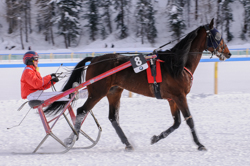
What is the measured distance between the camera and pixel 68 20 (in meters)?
36.9

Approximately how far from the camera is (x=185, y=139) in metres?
4.58


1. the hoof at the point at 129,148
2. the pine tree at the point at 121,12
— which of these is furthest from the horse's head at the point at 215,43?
the pine tree at the point at 121,12

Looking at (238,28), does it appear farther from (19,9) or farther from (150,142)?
(150,142)

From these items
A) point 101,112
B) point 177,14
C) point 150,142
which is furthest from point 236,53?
point 150,142

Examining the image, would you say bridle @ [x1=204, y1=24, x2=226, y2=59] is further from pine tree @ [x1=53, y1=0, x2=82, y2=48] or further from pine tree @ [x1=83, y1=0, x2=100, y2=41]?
pine tree @ [x1=83, y1=0, x2=100, y2=41]

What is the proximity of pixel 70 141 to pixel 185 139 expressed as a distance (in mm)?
1721

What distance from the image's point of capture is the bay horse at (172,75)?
13.5ft

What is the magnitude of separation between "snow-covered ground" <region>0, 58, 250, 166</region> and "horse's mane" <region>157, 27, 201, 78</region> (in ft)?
3.57

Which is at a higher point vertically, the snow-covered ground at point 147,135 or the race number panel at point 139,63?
the race number panel at point 139,63

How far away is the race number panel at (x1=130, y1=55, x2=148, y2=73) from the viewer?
4129mm

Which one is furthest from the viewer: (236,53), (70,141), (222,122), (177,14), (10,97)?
(177,14)

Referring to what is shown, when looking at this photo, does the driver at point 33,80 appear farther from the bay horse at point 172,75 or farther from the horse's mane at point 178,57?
the horse's mane at point 178,57

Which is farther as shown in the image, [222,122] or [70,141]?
[222,122]

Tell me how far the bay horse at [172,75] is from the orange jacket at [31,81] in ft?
1.49
